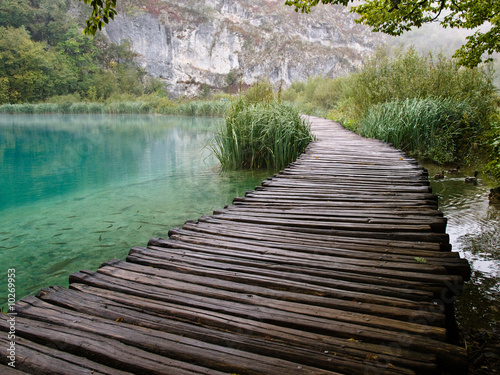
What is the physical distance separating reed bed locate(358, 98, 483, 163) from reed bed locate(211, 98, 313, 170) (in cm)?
172

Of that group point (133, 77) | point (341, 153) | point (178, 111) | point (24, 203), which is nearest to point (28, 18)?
point (133, 77)

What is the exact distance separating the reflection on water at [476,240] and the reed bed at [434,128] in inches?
42.4

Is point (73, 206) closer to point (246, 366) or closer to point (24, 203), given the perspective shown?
point (24, 203)

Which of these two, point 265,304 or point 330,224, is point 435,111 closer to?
point 330,224

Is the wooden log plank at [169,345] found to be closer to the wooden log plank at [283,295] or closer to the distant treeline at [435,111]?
the wooden log plank at [283,295]

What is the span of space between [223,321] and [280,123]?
15.9 ft

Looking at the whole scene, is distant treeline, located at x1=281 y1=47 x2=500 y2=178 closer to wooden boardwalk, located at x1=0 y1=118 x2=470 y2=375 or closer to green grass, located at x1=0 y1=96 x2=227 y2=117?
wooden boardwalk, located at x1=0 y1=118 x2=470 y2=375

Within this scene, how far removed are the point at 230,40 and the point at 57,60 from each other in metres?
20.5

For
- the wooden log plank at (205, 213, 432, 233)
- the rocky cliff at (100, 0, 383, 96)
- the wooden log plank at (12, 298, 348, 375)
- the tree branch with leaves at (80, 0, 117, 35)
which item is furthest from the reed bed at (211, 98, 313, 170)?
the rocky cliff at (100, 0, 383, 96)

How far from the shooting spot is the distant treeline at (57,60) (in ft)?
91.7

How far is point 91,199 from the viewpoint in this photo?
185 inches

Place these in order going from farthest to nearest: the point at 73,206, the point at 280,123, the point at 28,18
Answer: the point at 28,18, the point at 280,123, the point at 73,206

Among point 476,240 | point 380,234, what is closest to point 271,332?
point 380,234

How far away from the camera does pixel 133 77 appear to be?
119 ft
